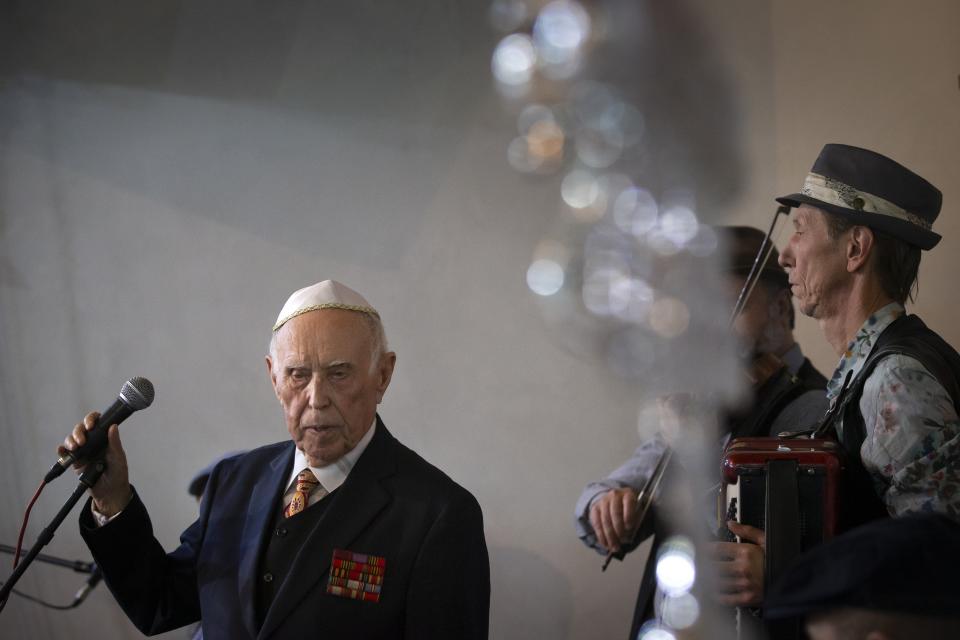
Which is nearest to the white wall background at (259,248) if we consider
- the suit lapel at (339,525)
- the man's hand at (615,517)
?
A: the man's hand at (615,517)

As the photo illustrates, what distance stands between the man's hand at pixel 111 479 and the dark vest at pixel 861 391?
1539 mm

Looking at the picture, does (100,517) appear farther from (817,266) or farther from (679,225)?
(679,225)

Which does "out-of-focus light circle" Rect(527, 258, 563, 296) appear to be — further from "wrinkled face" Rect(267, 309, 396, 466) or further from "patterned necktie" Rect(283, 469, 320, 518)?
"patterned necktie" Rect(283, 469, 320, 518)

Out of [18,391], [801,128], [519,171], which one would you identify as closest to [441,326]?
[519,171]

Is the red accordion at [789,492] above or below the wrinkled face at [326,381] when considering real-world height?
below

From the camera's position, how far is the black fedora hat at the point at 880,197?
211cm

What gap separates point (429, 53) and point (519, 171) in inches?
24.5

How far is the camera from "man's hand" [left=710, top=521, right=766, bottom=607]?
191cm

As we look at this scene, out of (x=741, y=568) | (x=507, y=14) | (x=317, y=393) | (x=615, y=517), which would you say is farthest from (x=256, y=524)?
(x=507, y=14)

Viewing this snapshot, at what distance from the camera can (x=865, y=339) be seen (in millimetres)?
2076

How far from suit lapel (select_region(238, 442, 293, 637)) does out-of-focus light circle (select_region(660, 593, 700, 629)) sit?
1426mm

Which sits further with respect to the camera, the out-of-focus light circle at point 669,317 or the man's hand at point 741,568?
the out-of-focus light circle at point 669,317

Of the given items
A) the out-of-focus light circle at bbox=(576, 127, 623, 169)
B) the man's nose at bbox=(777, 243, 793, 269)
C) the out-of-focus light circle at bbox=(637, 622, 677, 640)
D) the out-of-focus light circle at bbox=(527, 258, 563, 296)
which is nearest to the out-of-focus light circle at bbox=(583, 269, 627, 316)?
the out-of-focus light circle at bbox=(527, 258, 563, 296)

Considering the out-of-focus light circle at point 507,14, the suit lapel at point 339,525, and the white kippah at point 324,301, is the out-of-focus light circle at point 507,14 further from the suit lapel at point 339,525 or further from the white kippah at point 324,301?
the suit lapel at point 339,525
